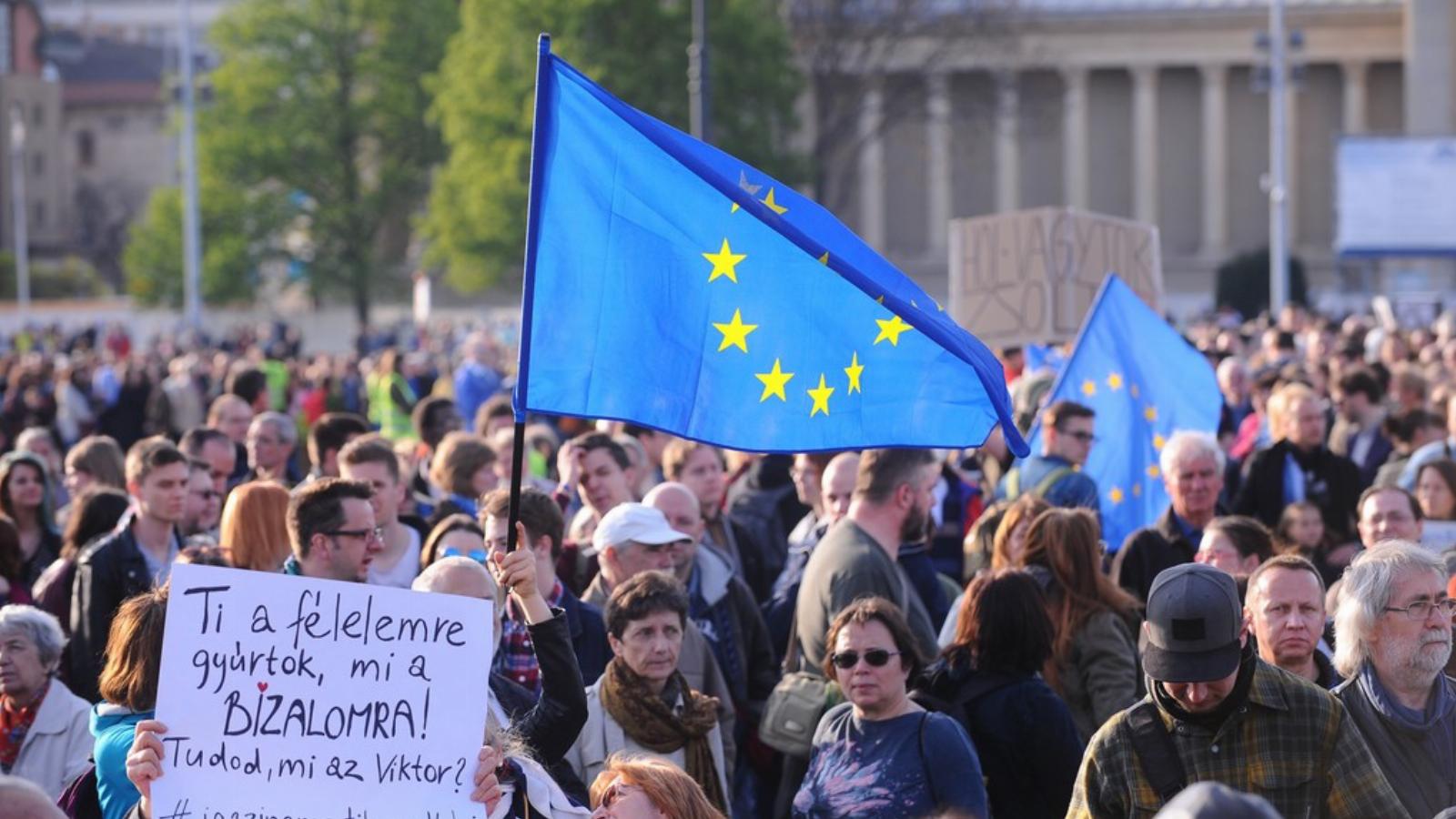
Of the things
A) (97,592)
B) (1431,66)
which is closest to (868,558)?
(97,592)

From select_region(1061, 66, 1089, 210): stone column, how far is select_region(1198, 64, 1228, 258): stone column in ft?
12.2

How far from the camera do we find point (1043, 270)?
16.7 metres

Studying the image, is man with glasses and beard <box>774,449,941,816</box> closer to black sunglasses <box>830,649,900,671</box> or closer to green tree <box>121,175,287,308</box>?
black sunglasses <box>830,649,900,671</box>

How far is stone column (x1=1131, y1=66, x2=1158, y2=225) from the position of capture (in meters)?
68.9

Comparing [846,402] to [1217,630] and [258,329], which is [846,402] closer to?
[1217,630]

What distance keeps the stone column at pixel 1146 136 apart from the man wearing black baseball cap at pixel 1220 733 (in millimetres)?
64939

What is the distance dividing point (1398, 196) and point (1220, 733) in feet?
124

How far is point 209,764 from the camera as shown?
496 centimetres

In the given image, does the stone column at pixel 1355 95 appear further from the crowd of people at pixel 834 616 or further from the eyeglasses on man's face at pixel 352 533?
the eyeglasses on man's face at pixel 352 533

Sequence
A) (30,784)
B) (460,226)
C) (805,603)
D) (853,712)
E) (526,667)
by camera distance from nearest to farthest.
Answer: (30,784), (853,712), (526,667), (805,603), (460,226)

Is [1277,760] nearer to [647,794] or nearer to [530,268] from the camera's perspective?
[647,794]

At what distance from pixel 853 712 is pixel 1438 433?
6.88 m

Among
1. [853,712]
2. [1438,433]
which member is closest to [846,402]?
[853,712]

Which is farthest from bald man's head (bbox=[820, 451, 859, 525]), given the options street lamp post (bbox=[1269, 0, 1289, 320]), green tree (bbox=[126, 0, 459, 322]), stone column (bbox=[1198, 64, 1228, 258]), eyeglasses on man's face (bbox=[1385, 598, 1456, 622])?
stone column (bbox=[1198, 64, 1228, 258])
